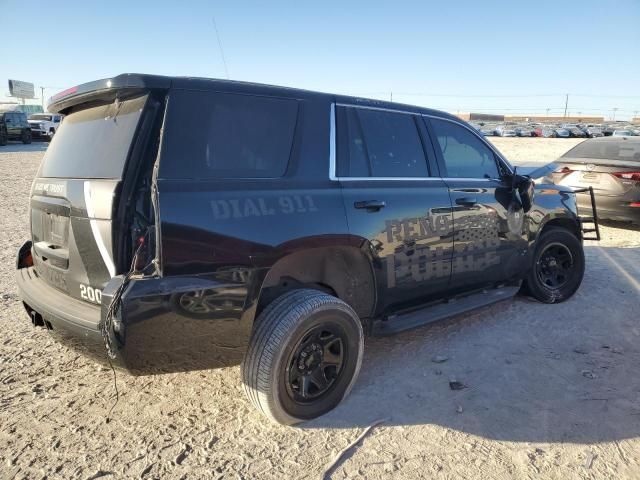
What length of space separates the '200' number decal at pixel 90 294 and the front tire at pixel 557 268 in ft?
13.0

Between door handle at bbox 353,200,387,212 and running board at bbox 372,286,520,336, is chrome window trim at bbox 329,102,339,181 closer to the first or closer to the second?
door handle at bbox 353,200,387,212

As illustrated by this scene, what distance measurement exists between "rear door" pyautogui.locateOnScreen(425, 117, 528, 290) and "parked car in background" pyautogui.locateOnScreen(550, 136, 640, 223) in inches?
163

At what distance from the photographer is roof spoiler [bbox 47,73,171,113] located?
2.42 meters

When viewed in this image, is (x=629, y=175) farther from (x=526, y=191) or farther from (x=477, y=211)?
(x=477, y=211)

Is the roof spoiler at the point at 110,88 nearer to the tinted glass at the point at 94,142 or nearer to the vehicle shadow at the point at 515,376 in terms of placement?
the tinted glass at the point at 94,142

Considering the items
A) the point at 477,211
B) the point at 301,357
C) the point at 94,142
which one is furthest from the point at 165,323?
the point at 477,211

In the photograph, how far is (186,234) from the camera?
7.70ft

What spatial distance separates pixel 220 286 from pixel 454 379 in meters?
1.90

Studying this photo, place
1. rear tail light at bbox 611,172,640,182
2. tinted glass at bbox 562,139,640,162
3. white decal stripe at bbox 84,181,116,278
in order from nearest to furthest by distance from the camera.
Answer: white decal stripe at bbox 84,181,116,278 < rear tail light at bbox 611,172,640,182 < tinted glass at bbox 562,139,640,162

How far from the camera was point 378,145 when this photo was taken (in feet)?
11.2

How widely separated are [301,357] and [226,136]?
4.40 ft

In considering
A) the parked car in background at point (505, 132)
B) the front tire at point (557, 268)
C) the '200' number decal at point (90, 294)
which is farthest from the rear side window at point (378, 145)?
the parked car in background at point (505, 132)

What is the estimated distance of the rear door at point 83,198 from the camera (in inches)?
95.3

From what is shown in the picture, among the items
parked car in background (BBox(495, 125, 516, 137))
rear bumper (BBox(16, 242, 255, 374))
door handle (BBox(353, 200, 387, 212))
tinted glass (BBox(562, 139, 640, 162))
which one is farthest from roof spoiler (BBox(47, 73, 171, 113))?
parked car in background (BBox(495, 125, 516, 137))
